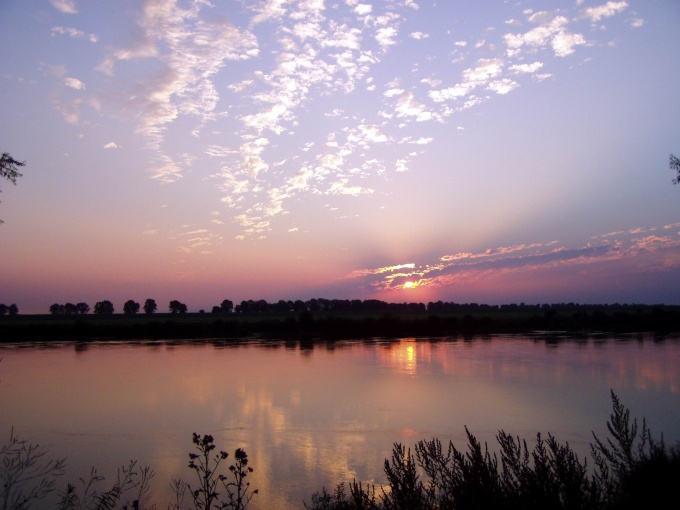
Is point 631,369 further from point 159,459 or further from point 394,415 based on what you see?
point 159,459

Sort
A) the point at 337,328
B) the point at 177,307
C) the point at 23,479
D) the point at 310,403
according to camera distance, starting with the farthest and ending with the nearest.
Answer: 1. the point at 177,307
2. the point at 337,328
3. the point at 310,403
4. the point at 23,479

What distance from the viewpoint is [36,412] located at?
14211 millimetres

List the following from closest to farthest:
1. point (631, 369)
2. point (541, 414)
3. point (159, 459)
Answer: point (159, 459) < point (541, 414) < point (631, 369)

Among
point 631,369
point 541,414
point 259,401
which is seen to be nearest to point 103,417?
point 259,401

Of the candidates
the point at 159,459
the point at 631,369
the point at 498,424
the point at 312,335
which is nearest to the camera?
the point at 159,459

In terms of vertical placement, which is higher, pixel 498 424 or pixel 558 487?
pixel 558 487

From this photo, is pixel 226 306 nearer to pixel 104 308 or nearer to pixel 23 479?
pixel 104 308

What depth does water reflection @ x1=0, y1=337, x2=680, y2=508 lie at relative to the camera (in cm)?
993

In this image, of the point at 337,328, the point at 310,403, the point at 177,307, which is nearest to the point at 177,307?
the point at 177,307

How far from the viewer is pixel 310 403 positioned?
1472cm

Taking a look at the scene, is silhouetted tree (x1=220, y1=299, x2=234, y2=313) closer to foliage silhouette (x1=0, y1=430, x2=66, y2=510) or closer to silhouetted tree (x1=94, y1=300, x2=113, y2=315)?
silhouetted tree (x1=94, y1=300, x2=113, y2=315)

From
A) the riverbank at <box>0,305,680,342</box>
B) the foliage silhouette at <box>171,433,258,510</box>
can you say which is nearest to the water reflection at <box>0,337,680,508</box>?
the foliage silhouette at <box>171,433,258,510</box>

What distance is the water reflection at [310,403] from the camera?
9.93 metres

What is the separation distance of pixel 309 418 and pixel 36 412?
23.0 ft
